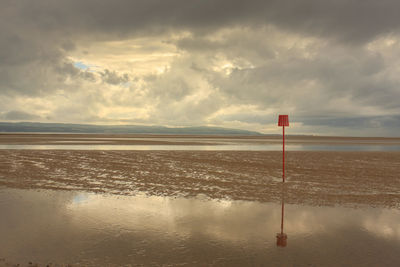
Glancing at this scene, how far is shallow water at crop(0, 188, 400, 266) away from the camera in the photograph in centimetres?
530

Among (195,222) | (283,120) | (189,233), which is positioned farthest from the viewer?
(283,120)

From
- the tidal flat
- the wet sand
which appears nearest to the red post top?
the tidal flat

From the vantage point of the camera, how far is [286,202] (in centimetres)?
977

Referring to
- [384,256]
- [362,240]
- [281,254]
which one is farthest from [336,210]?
[281,254]

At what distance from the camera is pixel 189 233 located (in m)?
6.54

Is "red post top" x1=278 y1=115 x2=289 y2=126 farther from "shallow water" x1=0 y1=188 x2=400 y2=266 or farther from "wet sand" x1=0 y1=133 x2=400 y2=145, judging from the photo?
"wet sand" x1=0 y1=133 x2=400 y2=145

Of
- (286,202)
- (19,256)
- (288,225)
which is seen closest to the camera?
(19,256)

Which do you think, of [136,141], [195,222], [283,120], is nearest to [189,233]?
[195,222]

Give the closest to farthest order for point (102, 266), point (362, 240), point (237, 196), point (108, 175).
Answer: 1. point (102, 266)
2. point (362, 240)
3. point (237, 196)
4. point (108, 175)

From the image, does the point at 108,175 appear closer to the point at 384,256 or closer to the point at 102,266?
the point at 102,266

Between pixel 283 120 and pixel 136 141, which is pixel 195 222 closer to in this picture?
pixel 283 120

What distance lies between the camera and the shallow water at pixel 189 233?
5301 millimetres

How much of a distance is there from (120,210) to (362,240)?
22.8ft

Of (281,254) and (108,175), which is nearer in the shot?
(281,254)
